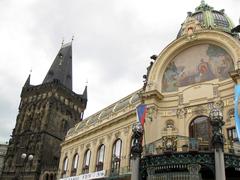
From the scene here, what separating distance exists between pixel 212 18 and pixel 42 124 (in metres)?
41.6

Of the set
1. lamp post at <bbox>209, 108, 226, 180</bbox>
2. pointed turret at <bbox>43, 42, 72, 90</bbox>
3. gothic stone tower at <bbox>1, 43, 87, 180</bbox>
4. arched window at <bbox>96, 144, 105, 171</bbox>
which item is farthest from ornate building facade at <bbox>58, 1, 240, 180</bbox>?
pointed turret at <bbox>43, 42, 72, 90</bbox>

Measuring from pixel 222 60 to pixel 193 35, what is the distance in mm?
3236

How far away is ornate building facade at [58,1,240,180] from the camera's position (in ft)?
63.8

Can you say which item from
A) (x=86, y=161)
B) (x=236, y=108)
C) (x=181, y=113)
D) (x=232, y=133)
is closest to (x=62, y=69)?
(x=86, y=161)

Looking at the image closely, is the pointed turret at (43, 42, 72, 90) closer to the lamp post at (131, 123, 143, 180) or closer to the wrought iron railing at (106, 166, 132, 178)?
the wrought iron railing at (106, 166, 132, 178)

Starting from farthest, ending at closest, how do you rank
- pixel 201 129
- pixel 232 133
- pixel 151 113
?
pixel 151 113, pixel 201 129, pixel 232 133

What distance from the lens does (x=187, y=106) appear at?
25.0 meters

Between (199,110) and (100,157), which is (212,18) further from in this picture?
(100,157)

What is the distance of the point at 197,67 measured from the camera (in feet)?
86.1

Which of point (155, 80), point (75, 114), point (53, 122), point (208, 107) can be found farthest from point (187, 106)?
point (75, 114)

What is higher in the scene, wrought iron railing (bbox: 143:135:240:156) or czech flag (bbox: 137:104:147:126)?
czech flag (bbox: 137:104:147:126)

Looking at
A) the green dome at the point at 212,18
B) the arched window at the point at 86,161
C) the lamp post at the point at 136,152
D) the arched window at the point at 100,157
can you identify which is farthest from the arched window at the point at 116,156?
the green dome at the point at 212,18

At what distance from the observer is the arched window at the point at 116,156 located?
29159 millimetres

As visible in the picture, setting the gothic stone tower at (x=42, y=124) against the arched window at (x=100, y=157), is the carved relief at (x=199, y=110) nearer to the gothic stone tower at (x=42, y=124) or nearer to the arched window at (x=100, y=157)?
the arched window at (x=100, y=157)
